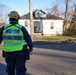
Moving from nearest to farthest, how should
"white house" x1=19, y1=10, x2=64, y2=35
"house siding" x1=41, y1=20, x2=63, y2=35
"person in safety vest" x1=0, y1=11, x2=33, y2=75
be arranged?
"person in safety vest" x1=0, y1=11, x2=33, y2=75
"white house" x1=19, y1=10, x2=64, y2=35
"house siding" x1=41, y1=20, x2=63, y2=35

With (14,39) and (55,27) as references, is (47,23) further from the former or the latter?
(14,39)

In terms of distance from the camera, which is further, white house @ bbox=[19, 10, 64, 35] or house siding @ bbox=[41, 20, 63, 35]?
house siding @ bbox=[41, 20, 63, 35]

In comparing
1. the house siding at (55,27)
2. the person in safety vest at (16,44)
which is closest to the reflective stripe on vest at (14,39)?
the person in safety vest at (16,44)

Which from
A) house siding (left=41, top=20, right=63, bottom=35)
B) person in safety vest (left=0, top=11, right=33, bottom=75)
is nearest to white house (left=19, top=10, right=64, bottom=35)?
house siding (left=41, top=20, right=63, bottom=35)

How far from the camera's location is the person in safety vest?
21.0ft

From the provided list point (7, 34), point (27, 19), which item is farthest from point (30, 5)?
point (7, 34)

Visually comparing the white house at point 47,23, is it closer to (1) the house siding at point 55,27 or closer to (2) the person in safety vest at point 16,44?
(1) the house siding at point 55,27

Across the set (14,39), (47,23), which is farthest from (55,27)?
(14,39)

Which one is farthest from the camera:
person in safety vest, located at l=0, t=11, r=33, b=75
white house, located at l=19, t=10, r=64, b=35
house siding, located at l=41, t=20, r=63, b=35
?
house siding, located at l=41, t=20, r=63, b=35

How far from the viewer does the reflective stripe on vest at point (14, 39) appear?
6.43 m

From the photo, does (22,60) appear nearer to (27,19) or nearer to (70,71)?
(70,71)

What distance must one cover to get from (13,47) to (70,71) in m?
4.25

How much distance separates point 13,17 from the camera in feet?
21.2

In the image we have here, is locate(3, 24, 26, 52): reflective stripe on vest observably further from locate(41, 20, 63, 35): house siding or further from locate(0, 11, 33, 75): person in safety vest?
locate(41, 20, 63, 35): house siding
